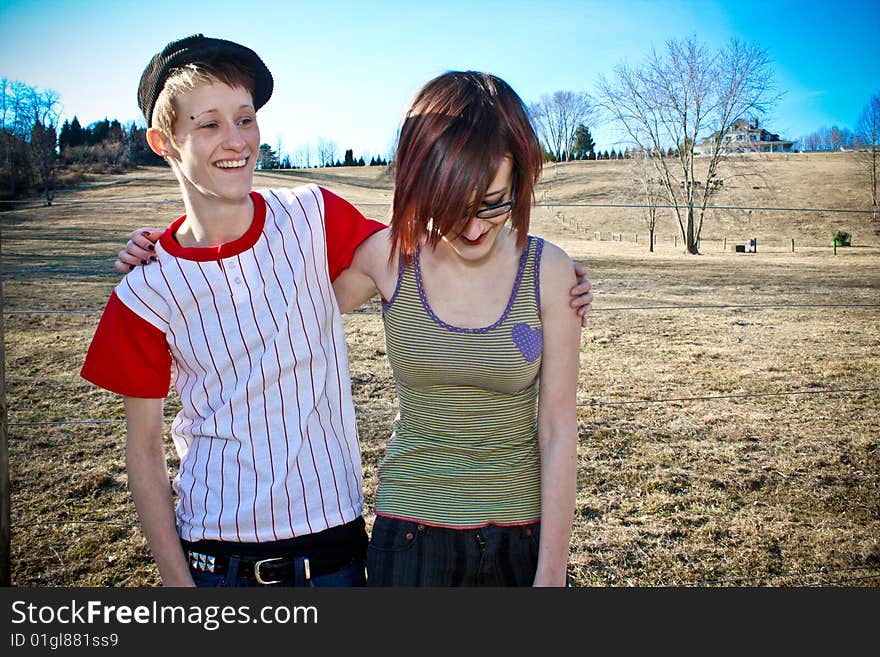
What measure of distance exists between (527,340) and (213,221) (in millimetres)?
713

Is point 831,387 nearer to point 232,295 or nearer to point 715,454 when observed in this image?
point 715,454

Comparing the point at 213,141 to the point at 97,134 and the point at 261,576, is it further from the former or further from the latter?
the point at 97,134

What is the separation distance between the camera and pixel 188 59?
133 cm

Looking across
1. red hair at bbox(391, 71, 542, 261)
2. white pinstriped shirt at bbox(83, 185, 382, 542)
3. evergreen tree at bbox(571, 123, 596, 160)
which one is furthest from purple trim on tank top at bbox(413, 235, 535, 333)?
evergreen tree at bbox(571, 123, 596, 160)

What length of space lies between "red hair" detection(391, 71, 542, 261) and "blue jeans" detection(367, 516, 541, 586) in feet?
2.03

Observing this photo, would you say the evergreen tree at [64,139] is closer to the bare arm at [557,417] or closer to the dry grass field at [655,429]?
the dry grass field at [655,429]

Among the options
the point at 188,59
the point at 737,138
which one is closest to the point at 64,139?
the point at 188,59

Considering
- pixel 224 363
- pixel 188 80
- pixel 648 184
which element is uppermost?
pixel 648 184

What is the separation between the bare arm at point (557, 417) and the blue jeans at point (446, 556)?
0.06 m

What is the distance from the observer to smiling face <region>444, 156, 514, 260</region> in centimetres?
129

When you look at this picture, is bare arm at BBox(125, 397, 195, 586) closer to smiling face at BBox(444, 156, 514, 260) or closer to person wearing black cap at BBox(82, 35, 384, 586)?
person wearing black cap at BBox(82, 35, 384, 586)

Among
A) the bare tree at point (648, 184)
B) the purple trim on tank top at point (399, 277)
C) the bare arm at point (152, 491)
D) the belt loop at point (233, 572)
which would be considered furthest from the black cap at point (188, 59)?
the bare tree at point (648, 184)

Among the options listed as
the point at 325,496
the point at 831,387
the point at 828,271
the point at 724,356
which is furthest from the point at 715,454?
the point at 828,271

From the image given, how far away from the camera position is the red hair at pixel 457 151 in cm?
124
